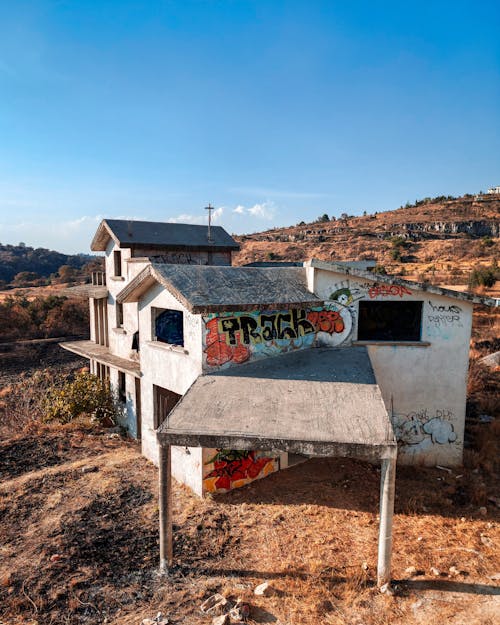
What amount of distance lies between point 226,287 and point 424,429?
729cm

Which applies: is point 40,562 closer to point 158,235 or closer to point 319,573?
point 319,573

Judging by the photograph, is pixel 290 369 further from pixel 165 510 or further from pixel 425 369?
pixel 425 369

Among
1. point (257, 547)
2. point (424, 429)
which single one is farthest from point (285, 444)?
point (424, 429)

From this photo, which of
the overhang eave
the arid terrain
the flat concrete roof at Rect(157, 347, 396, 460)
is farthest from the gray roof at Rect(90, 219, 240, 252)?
the overhang eave

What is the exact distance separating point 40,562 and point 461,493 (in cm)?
1005

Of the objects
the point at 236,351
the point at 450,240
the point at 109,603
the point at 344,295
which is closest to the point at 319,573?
the point at 109,603

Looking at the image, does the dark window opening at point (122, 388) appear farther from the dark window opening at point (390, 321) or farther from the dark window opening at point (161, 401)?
the dark window opening at point (390, 321)

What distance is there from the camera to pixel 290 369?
1008 centimetres

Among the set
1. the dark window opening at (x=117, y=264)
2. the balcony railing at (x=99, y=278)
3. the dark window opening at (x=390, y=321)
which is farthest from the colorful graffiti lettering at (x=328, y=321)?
the balcony railing at (x=99, y=278)

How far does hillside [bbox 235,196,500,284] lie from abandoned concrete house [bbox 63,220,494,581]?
2980 cm

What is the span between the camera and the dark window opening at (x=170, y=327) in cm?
1438

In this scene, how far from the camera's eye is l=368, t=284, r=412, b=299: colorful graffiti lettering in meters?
11.7

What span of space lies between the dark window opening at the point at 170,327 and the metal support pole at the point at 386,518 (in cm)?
926

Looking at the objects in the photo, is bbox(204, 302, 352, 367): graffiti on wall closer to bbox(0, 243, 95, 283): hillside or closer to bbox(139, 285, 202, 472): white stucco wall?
bbox(139, 285, 202, 472): white stucco wall
